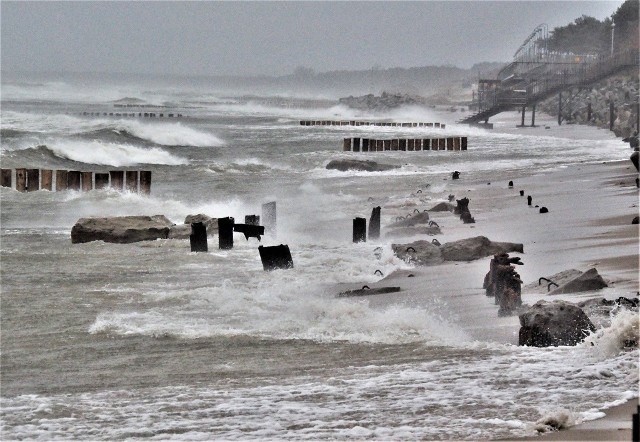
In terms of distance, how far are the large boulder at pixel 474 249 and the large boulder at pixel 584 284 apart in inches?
117

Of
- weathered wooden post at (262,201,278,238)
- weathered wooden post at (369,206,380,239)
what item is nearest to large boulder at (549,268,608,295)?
weathered wooden post at (369,206,380,239)

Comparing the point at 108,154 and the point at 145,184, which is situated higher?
the point at 145,184

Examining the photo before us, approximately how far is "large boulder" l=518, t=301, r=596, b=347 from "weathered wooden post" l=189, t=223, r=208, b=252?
8.28m

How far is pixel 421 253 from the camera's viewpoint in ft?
48.1

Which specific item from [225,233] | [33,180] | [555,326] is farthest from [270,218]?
[33,180]

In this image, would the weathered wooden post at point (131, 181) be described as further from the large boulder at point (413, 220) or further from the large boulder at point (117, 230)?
the large boulder at point (413, 220)

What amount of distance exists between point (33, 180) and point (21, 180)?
0.37 meters

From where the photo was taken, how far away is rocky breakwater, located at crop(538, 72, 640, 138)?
59719mm

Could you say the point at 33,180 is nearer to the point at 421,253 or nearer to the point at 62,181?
the point at 62,181

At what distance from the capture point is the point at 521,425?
23.8 ft

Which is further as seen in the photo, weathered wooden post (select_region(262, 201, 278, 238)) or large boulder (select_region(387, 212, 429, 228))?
weathered wooden post (select_region(262, 201, 278, 238))

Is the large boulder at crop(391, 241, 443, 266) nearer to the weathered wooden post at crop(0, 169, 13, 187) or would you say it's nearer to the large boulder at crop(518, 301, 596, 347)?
the large boulder at crop(518, 301, 596, 347)

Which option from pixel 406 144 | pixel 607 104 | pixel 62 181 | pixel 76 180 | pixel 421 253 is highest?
pixel 607 104

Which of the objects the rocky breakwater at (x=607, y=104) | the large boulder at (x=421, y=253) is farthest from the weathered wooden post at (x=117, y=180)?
the rocky breakwater at (x=607, y=104)
